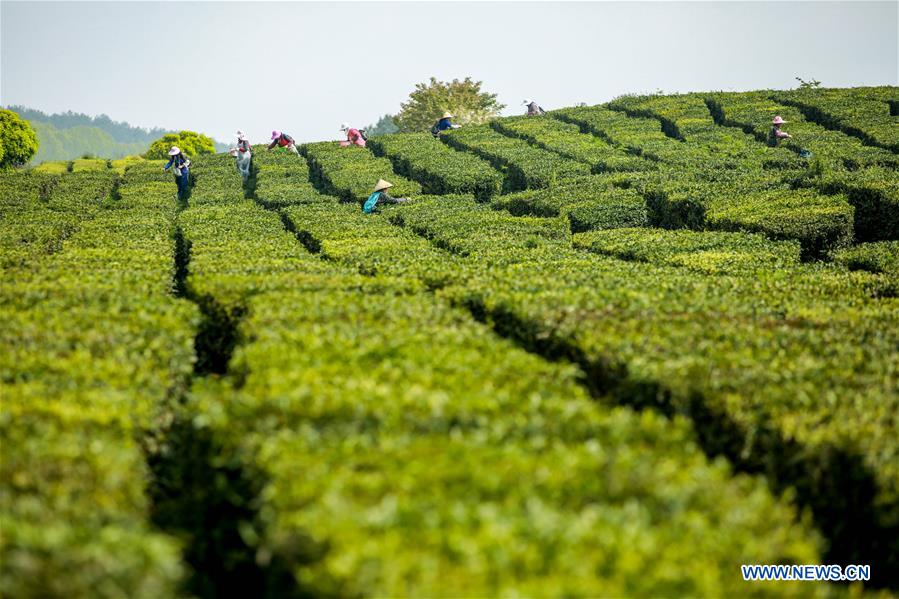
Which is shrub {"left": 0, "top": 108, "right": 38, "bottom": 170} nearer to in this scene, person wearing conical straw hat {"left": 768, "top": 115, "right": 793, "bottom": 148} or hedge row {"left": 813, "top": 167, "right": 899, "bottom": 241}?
person wearing conical straw hat {"left": 768, "top": 115, "right": 793, "bottom": 148}

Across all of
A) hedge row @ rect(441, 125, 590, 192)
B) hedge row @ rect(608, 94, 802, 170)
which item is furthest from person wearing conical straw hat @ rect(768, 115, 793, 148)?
hedge row @ rect(441, 125, 590, 192)

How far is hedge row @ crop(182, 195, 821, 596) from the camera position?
15.6 ft

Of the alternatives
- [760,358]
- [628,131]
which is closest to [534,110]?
[628,131]

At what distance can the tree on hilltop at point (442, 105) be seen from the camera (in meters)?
74.8

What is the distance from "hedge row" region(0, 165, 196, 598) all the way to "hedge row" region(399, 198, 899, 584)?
5.13m

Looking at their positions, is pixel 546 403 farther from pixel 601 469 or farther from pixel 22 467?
pixel 22 467

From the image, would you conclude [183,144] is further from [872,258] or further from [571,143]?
[872,258]

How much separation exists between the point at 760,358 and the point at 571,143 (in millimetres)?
33846

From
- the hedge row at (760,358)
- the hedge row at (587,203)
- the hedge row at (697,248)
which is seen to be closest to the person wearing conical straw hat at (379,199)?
the hedge row at (587,203)

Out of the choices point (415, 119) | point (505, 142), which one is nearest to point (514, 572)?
point (505, 142)

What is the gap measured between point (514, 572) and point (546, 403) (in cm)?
282

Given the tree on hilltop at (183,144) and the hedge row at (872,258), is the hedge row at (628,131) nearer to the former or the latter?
the hedge row at (872,258)

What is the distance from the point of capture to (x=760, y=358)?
9.14m

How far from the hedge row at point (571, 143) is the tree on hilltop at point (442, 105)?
81.5 feet
